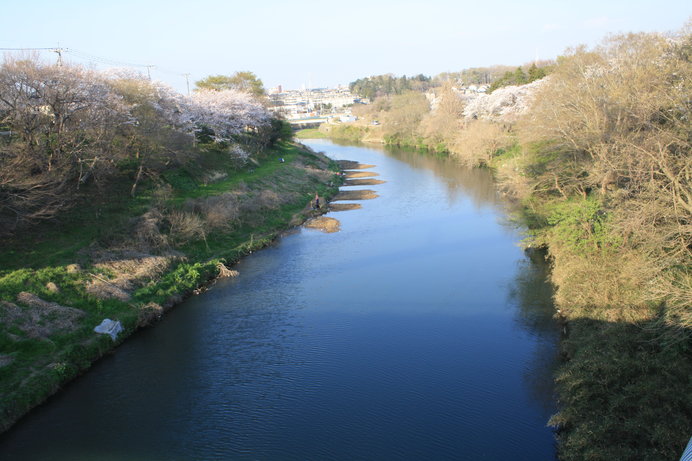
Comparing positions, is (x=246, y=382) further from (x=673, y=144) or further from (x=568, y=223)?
(x=673, y=144)

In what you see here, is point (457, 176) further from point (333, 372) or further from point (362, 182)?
point (333, 372)

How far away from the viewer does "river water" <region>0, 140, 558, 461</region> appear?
40.8 feet

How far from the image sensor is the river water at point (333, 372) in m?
12.4

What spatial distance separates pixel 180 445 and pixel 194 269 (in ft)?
37.3

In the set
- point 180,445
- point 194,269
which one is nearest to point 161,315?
point 194,269

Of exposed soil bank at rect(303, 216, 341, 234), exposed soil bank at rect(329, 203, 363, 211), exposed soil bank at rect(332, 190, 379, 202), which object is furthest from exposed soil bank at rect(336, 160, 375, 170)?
exposed soil bank at rect(303, 216, 341, 234)

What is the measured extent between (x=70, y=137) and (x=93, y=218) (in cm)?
393

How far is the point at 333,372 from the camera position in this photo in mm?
15516

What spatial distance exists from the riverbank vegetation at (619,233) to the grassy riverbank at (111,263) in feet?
47.0

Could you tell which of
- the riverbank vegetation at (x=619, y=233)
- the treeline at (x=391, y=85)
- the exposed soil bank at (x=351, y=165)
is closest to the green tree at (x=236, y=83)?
the exposed soil bank at (x=351, y=165)

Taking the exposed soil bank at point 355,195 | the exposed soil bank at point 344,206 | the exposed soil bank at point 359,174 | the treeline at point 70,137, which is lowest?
the exposed soil bank at point 344,206

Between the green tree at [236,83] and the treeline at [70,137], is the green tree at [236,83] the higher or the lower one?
the higher one

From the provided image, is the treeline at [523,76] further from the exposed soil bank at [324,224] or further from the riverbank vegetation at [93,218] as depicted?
the riverbank vegetation at [93,218]

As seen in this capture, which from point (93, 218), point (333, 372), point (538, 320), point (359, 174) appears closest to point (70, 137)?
point (93, 218)
